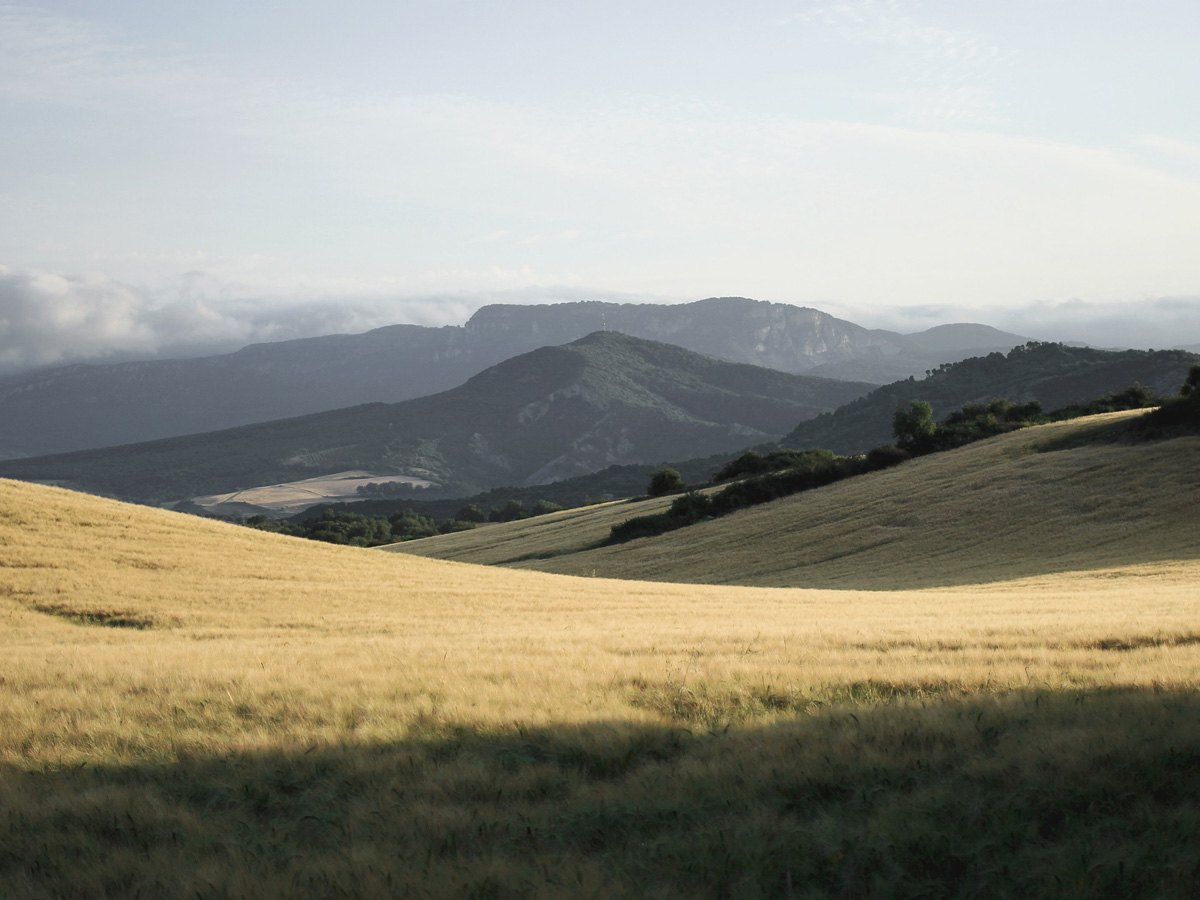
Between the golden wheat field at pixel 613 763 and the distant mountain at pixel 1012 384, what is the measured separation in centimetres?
12261

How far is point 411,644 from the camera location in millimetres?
12641

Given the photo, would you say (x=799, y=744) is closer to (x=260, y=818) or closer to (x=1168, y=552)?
(x=260, y=818)

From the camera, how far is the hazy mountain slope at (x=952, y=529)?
115 feet

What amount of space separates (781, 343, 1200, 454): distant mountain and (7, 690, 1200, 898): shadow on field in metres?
126

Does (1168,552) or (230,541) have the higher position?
(230,541)

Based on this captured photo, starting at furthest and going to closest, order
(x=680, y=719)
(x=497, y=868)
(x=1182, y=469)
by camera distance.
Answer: (x=1182, y=469)
(x=680, y=719)
(x=497, y=868)

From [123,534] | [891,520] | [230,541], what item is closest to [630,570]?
[891,520]

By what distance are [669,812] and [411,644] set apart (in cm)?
780

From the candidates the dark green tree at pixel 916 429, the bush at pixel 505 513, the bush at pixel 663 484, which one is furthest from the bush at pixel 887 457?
the bush at pixel 505 513

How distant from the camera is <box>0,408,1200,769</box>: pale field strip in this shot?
7.67 metres

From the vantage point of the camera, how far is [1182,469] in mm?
42156

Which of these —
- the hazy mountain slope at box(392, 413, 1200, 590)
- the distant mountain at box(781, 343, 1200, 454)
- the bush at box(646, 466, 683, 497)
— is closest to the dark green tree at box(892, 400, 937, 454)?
the hazy mountain slope at box(392, 413, 1200, 590)

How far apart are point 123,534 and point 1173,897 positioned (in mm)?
26091

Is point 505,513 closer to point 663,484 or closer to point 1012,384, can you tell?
point 663,484
